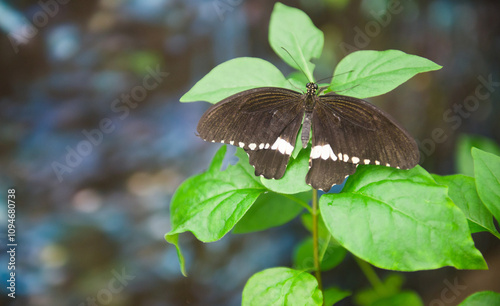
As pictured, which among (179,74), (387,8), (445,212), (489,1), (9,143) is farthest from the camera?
(489,1)

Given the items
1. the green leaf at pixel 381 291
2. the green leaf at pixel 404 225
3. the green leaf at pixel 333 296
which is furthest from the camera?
the green leaf at pixel 381 291

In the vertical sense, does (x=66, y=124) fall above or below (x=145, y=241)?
above

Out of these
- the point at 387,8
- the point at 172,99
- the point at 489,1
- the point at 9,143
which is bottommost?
the point at 489,1

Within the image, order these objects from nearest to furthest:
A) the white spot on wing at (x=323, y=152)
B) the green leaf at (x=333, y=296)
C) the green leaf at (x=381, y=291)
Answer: the white spot on wing at (x=323, y=152) → the green leaf at (x=333, y=296) → the green leaf at (x=381, y=291)

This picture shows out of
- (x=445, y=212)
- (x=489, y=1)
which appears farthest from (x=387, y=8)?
(x=445, y=212)

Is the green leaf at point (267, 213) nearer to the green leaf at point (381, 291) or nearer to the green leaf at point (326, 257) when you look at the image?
the green leaf at point (326, 257)

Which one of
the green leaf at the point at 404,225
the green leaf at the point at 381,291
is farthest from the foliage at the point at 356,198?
the green leaf at the point at 381,291

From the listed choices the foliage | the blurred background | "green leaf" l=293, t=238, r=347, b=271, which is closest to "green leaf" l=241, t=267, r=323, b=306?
the foliage

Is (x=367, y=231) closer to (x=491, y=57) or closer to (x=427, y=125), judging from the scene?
(x=427, y=125)
